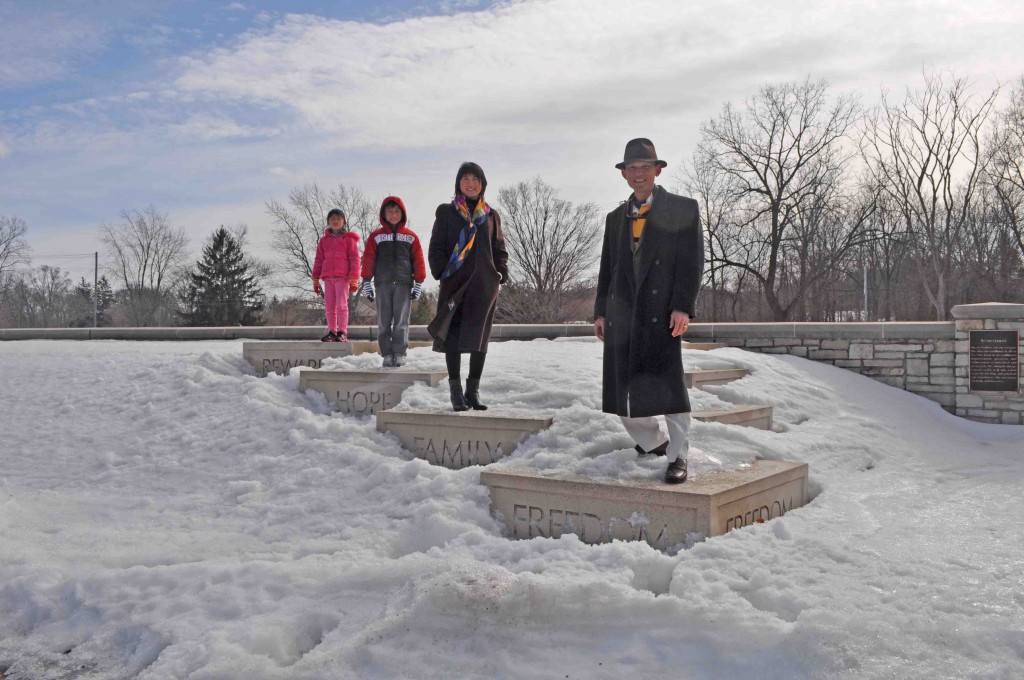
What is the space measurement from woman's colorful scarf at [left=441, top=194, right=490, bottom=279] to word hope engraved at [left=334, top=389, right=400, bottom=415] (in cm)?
149

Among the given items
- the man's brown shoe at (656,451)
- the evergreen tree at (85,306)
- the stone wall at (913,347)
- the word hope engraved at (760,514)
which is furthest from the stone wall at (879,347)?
the evergreen tree at (85,306)

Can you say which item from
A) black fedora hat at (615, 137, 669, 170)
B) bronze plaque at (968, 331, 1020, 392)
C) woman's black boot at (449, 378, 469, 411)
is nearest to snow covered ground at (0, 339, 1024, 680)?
woman's black boot at (449, 378, 469, 411)

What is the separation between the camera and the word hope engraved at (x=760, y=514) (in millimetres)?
3742

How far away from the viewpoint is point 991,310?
8961mm

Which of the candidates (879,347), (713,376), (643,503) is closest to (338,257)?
(713,376)

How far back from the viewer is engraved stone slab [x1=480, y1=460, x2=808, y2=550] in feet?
12.0

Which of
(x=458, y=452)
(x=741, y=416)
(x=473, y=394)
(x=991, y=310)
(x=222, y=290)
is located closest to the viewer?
(x=458, y=452)

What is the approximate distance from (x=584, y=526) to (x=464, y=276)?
229cm

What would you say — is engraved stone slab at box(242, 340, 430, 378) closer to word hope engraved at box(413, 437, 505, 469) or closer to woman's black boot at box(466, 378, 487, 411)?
woman's black boot at box(466, 378, 487, 411)

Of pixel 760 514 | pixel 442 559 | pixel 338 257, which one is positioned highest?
pixel 338 257

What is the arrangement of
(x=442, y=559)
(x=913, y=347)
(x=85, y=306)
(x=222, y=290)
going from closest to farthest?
(x=442, y=559) < (x=913, y=347) < (x=222, y=290) < (x=85, y=306)

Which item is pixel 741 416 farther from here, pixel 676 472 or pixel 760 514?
pixel 676 472

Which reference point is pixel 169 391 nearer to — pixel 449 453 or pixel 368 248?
pixel 368 248

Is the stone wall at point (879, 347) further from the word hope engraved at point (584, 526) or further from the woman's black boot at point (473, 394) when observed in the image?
the word hope engraved at point (584, 526)
